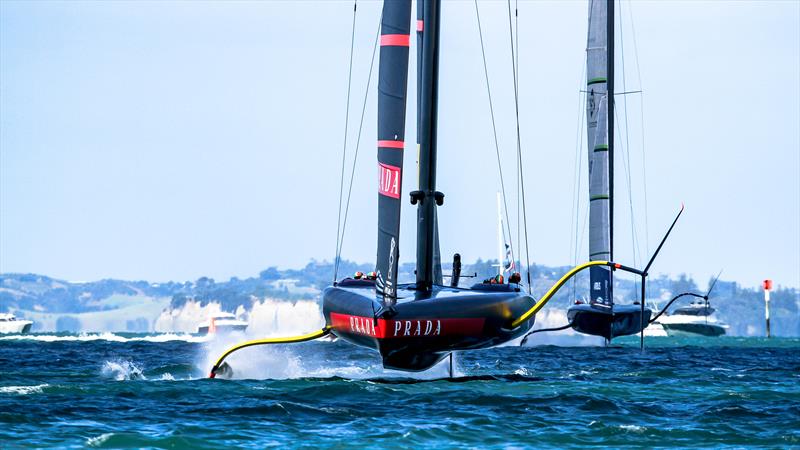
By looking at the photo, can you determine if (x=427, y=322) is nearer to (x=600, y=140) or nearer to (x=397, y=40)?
(x=397, y=40)

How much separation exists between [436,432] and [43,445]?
5.33 m

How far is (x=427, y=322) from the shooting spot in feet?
71.0

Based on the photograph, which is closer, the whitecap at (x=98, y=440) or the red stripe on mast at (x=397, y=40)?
the whitecap at (x=98, y=440)

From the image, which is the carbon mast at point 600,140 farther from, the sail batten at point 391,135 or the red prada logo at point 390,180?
the red prada logo at point 390,180

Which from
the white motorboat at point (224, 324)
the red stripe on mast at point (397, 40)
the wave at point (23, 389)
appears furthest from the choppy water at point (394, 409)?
the white motorboat at point (224, 324)

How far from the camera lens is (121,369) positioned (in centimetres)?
3450

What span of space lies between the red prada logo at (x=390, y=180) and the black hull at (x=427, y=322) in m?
1.84

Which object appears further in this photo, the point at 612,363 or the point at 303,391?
the point at 612,363

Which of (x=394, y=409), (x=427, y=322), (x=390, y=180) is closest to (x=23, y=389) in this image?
(x=394, y=409)

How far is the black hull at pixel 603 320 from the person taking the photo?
45.0 metres

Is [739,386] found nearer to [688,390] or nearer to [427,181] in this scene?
[688,390]

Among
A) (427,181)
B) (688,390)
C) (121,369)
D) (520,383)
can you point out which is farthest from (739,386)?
(121,369)

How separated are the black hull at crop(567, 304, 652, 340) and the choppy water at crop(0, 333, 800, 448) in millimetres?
11725

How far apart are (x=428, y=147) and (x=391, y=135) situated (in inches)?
91.9
